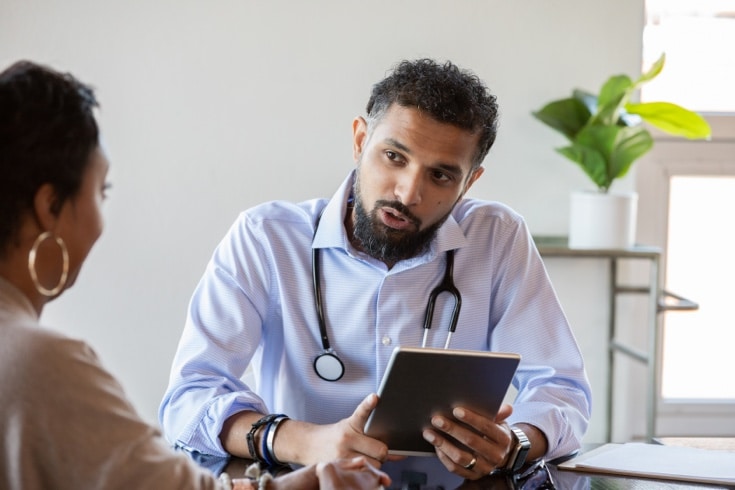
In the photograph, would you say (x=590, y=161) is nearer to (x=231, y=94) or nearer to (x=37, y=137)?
(x=231, y=94)

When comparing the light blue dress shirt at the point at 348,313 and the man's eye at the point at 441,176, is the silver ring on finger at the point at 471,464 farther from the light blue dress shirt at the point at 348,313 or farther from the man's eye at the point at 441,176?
the man's eye at the point at 441,176

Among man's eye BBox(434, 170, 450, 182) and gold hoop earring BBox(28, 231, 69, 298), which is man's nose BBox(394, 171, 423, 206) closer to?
man's eye BBox(434, 170, 450, 182)

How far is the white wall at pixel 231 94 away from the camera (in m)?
3.30

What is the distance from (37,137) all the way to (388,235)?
1.02 metres

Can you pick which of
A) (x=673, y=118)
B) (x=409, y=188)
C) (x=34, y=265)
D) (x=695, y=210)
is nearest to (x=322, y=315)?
(x=409, y=188)

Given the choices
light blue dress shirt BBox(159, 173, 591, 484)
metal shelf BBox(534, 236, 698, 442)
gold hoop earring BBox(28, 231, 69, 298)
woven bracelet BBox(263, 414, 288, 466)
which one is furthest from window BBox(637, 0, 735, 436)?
gold hoop earring BBox(28, 231, 69, 298)

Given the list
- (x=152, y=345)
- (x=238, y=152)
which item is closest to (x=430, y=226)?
(x=238, y=152)

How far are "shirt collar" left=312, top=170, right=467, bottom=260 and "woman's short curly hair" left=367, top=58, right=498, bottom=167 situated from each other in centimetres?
16

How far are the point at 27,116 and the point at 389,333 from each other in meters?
1.09

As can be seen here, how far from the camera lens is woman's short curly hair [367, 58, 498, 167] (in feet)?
6.51

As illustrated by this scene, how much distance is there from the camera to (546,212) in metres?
3.50

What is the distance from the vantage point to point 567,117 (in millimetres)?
3295

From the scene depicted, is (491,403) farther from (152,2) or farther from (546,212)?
(152,2)

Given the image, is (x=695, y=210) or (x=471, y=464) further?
(x=695, y=210)
